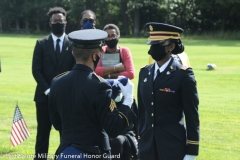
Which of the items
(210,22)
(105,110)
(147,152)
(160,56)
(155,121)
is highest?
(160,56)

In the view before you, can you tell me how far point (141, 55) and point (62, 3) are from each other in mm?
47806

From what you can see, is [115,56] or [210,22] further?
[210,22]

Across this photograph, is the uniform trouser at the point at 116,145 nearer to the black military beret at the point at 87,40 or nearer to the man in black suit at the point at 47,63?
the man in black suit at the point at 47,63

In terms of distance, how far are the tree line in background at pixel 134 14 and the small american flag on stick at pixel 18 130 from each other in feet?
181

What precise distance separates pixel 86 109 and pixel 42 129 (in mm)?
3575

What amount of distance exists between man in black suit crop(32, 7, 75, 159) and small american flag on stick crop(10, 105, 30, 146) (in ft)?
3.01

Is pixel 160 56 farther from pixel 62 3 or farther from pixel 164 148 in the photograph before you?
pixel 62 3

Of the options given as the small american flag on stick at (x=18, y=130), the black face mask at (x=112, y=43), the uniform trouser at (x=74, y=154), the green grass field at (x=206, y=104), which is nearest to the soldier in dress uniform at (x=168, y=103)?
the uniform trouser at (x=74, y=154)

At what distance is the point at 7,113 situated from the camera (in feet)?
41.4

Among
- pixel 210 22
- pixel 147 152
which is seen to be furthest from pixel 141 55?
pixel 210 22

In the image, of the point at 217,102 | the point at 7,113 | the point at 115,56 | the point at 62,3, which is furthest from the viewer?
the point at 62,3

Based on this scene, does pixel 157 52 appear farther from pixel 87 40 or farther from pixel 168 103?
pixel 87 40

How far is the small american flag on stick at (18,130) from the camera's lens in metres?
8.41

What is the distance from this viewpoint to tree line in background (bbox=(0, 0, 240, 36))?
63750 millimetres
